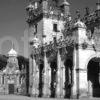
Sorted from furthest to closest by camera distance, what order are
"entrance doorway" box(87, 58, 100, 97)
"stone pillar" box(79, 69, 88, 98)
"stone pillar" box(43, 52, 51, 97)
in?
1. "stone pillar" box(43, 52, 51, 97)
2. "entrance doorway" box(87, 58, 100, 97)
3. "stone pillar" box(79, 69, 88, 98)

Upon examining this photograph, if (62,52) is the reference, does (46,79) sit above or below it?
below

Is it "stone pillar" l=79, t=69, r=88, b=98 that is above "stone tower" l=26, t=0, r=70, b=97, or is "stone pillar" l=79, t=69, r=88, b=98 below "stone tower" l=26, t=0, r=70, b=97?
below

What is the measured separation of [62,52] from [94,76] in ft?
20.0

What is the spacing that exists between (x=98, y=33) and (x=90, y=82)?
689 centimetres

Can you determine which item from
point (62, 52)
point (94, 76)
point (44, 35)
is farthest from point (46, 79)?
point (44, 35)

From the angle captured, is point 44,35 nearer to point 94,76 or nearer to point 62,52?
point 62,52

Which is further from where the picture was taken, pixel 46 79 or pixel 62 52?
pixel 46 79

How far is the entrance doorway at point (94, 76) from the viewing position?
42.7 meters

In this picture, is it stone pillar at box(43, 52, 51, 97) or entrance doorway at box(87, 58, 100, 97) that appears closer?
entrance doorway at box(87, 58, 100, 97)

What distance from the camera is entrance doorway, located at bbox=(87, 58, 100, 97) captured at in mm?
42688

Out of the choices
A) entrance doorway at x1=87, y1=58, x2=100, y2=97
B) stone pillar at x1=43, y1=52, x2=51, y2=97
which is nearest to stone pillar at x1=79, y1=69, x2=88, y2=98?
entrance doorway at x1=87, y1=58, x2=100, y2=97

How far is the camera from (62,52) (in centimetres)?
4188

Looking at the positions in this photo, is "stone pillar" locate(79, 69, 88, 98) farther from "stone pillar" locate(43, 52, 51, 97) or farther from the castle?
"stone pillar" locate(43, 52, 51, 97)

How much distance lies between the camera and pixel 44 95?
4678cm
